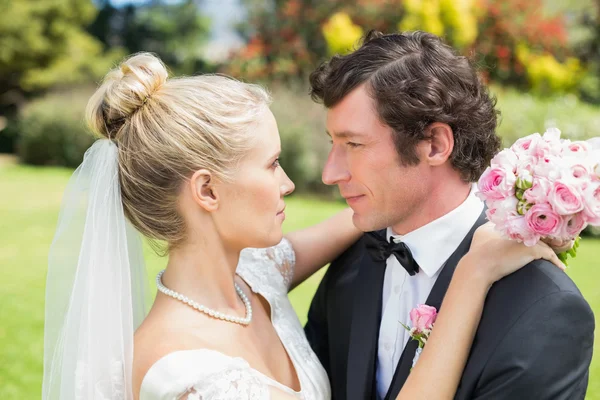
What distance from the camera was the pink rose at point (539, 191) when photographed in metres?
2.09

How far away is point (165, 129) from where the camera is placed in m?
2.62

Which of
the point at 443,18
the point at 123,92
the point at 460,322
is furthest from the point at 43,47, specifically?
the point at 460,322

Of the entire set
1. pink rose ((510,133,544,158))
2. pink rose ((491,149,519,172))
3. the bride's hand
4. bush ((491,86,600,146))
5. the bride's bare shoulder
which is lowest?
bush ((491,86,600,146))

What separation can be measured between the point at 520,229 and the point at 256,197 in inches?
40.4

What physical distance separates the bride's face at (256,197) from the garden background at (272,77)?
1158 mm

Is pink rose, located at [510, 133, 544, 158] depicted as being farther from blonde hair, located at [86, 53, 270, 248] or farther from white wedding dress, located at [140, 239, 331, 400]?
white wedding dress, located at [140, 239, 331, 400]

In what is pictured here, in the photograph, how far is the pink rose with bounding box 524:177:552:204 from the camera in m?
2.09

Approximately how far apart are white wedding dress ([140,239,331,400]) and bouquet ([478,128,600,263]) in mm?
1016

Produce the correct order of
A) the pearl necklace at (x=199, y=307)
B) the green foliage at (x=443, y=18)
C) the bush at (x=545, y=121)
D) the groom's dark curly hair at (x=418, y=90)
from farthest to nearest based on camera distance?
the green foliage at (x=443, y=18) < the bush at (x=545, y=121) < the groom's dark curly hair at (x=418, y=90) < the pearl necklace at (x=199, y=307)

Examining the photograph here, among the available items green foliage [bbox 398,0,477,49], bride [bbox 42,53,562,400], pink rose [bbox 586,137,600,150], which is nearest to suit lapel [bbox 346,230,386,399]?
bride [bbox 42,53,562,400]

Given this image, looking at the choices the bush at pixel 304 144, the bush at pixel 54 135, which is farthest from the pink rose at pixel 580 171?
the bush at pixel 54 135

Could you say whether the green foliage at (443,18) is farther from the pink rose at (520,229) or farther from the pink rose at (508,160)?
the pink rose at (520,229)

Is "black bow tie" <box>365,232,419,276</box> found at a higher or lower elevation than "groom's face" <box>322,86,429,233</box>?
lower

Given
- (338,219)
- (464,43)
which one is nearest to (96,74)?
(464,43)
